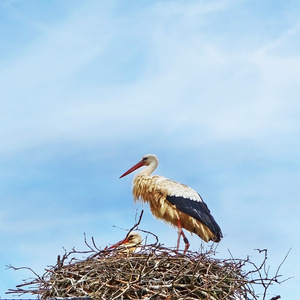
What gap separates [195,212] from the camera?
8.95m

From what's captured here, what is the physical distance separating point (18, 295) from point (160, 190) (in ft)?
9.56

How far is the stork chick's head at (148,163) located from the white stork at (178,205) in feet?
0.53

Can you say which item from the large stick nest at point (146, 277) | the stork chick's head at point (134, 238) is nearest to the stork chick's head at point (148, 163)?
the stork chick's head at point (134, 238)

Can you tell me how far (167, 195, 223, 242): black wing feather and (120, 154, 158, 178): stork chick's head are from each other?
0.58 meters

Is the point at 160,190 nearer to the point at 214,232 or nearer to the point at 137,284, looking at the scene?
the point at 214,232

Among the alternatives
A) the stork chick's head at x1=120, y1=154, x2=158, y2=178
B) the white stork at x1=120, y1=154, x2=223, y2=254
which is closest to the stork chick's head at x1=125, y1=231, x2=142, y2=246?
the white stork at x1=120, y1=154, x2=223, y2=254

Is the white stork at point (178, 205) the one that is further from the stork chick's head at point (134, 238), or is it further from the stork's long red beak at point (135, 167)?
the stork chick's head at point (134, 238)

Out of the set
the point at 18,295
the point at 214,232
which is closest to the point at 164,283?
the point at 18,295

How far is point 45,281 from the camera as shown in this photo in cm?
659

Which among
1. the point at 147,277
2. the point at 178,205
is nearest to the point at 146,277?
the point at 147,277

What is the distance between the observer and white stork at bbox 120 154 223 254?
8.94 meters

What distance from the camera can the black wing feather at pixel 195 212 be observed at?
8.91 metres

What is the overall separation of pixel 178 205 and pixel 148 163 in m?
0.92

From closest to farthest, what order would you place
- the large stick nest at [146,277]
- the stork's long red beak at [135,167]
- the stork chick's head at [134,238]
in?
the large stick nest at [146,277] → the stork chick's head at [134,238] → the stork's long red beak at [135,167]
